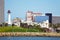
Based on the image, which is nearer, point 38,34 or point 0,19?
point 38,34

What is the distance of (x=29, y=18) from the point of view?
305 feet

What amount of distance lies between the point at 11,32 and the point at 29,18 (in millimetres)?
43402

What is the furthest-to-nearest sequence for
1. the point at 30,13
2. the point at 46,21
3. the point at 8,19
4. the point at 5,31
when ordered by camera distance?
the point at 30,13
the point at 8,19
the point at 46,21
the point at 5,31

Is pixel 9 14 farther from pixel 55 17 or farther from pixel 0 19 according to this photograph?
pixel 55 17

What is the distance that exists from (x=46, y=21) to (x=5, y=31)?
2919cm

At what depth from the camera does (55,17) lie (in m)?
98.8

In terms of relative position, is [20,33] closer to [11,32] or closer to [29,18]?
[11,32]

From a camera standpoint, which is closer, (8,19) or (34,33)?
(34,33)

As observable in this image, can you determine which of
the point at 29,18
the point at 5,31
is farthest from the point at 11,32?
the point at 29,18

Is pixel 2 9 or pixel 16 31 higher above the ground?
pixel 2 9

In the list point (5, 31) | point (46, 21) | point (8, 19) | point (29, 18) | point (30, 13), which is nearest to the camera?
point (5, 31)

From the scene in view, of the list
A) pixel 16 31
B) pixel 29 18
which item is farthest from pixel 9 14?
pixel 16 31

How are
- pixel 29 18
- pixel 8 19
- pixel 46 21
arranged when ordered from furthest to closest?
pixel 29 18, pixel 8 19, pixel 46 21

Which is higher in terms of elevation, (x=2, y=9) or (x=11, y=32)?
(x=2, y=9)
